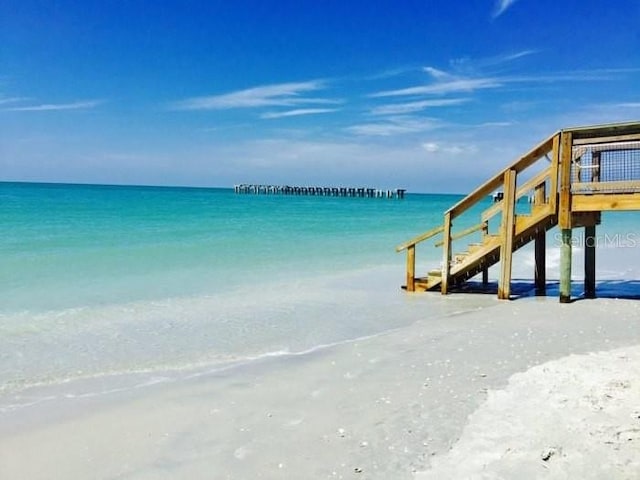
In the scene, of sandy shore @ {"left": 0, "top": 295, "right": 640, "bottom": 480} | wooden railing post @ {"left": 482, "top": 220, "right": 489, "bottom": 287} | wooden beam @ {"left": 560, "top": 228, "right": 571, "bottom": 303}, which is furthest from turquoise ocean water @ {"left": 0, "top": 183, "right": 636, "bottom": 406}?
wooden railing post @ {"left": 482, "top": 220, "right": 489, "bottom": 287}

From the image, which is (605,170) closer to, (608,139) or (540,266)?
(608,139)

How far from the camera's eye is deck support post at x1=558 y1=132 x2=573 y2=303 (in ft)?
31.0

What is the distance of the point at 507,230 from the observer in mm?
10406

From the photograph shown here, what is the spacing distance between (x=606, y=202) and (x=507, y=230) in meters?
1.76

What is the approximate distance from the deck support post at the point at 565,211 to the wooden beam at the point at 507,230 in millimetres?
861

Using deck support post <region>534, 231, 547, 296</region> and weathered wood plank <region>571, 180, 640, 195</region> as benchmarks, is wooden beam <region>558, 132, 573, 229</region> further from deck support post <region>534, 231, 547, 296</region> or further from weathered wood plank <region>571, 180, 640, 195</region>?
deck support post <region>534, 231, 547, 296</region>

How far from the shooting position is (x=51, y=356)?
22.5ft

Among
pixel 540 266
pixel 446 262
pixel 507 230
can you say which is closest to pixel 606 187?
pixel 507 230

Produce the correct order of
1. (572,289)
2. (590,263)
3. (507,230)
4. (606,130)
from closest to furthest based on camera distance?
(606,130) → (507,230) → (590,263) → (572,289)

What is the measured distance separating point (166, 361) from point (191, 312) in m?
2.86

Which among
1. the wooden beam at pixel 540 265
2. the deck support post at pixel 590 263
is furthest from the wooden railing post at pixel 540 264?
the deck support post at pixel 590 263

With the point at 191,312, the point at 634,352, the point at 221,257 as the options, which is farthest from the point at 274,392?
the point at 221,257

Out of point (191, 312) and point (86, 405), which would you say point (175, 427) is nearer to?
point (86, 405)

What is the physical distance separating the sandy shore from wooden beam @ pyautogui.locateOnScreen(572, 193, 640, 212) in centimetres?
332
